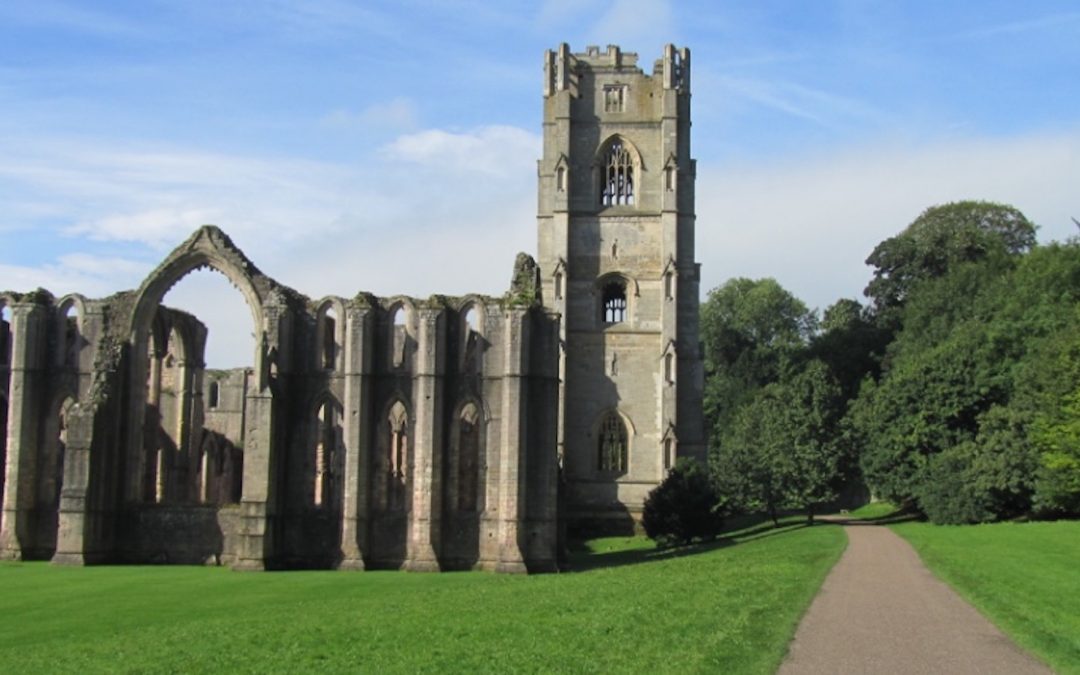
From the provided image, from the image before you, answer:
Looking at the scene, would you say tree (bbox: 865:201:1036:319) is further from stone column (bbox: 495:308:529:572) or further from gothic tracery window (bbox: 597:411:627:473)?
stone column (bbox: 495:308:529:572)

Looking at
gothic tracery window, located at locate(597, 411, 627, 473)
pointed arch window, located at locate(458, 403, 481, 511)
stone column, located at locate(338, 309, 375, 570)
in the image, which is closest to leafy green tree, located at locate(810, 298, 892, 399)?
gothic tracery window, located at locate(597, 411, 627, 473)

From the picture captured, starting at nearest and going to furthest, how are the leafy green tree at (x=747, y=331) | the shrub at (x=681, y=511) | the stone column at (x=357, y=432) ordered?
the stone column at (x=357, y=432) → the shrub at (x=681, y=511) → the leafy green tree at (x=747, y=331)

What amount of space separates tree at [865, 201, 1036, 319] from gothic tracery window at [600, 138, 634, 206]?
28.6m

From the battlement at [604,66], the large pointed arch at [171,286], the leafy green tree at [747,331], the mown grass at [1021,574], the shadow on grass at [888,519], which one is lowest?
the shadow on grass at [888,519]

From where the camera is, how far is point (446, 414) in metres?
38.8

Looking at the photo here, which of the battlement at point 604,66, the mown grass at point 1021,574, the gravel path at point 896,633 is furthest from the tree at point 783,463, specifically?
the gravel path at point 896,633

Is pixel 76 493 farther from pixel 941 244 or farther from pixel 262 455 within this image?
pixel 941 244

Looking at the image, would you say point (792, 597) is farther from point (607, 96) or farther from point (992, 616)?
point (607, 96)

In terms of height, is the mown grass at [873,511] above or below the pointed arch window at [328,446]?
below

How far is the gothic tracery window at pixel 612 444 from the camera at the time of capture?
58344 mm

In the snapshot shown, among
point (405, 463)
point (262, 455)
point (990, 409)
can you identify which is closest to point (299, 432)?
point (262, 455)

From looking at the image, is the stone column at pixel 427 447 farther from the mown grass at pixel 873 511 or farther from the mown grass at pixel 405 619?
the mown grass at pixel 873 511

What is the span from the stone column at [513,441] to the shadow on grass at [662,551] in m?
2.28

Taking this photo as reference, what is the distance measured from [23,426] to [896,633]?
2874 cm
